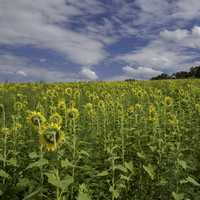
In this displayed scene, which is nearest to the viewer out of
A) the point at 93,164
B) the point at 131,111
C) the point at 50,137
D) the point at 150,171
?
the point at 50,137

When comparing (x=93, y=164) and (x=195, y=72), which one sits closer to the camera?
(x=93, y=164)

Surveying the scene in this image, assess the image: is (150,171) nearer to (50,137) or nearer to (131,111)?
(50,137)

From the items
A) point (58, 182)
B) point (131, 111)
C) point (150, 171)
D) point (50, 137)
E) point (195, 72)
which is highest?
point (195, 72)

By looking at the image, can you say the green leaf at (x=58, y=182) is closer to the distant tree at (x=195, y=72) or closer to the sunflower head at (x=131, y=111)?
the sunflower head at (x=131, y=111)

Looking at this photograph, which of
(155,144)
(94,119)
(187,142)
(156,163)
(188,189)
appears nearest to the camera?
(188,189)

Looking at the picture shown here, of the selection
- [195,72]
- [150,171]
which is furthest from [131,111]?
[195,72]

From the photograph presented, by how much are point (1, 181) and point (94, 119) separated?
10.5ft

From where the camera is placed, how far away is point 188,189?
14.9ft

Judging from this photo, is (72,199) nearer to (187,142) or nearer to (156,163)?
(156,163)

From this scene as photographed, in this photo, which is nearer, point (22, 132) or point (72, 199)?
point (72, 199)

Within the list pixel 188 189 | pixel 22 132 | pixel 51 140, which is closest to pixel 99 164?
pixel 188 189

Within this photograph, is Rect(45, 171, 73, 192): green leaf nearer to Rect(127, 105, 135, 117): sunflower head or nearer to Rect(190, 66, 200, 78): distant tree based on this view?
Rect(127, 105, 135, 117): sunflower head

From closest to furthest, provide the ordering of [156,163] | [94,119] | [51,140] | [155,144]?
[51,140] → [156,163] → [155,144] → [94,119]

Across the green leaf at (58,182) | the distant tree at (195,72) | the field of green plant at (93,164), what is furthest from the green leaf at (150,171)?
A: the distant tree at (195,72)
